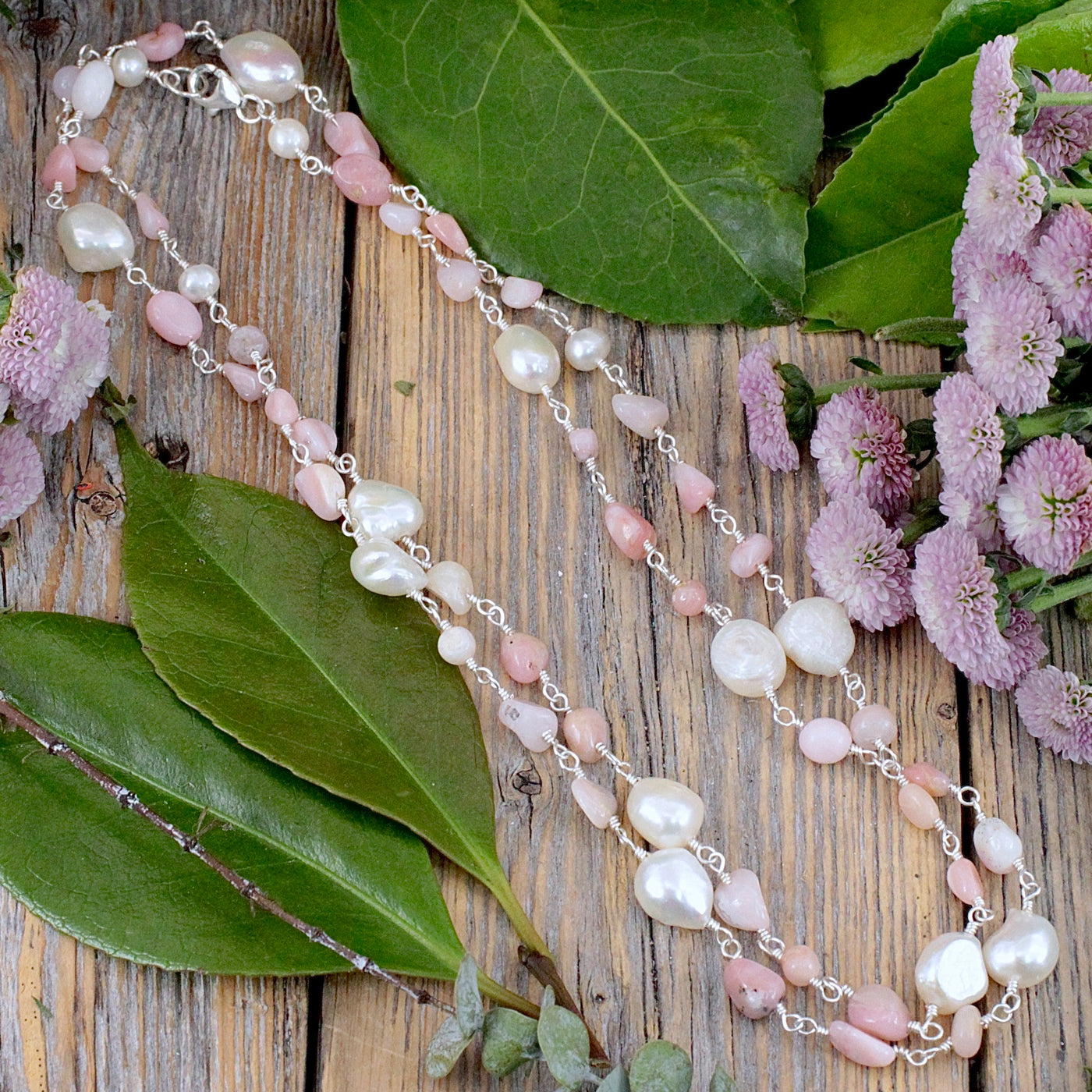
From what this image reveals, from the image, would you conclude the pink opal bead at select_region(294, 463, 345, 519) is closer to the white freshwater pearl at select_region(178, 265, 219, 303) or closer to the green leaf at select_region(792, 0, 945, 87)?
the white freshwater pearl at select_region(178, 265, 219, 303)

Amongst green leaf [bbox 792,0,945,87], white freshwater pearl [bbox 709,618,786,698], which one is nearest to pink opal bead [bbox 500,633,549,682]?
white freshwater pearl [bbox 709,618,786,698]

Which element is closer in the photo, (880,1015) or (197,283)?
(880,1015)

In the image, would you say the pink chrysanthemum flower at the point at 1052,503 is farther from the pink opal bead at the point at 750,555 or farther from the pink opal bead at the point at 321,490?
the pink opal bead at the point at 321,490

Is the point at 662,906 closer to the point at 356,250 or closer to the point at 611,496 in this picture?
the point at 611,496

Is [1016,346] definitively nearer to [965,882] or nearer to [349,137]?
[965,882]

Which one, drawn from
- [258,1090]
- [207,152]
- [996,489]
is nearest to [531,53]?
[207,152]

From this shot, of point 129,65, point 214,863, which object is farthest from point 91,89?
point 214,863

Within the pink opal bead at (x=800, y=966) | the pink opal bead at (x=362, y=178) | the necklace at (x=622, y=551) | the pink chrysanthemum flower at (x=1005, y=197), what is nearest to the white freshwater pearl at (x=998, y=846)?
the necklace at (x=622, y=551)
